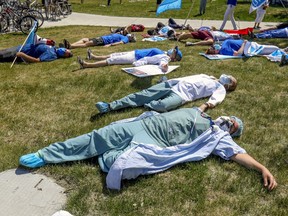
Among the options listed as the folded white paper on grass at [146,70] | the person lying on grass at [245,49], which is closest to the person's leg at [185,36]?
the person lying on grass at [245,49]

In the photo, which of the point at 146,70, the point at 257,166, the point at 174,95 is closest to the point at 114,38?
the point at 146,70

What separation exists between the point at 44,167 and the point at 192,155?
1816mm

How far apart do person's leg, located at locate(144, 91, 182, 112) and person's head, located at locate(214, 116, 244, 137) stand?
109 centimetres

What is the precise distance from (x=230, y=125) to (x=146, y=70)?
289 cm

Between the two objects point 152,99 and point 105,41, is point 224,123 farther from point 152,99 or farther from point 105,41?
point 105,41

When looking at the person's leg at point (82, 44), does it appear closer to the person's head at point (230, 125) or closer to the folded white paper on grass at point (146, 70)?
the folded white paper on grass at point (146, 70)

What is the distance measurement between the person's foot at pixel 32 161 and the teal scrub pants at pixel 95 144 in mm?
59

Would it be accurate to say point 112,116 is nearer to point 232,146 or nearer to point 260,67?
point 232,146

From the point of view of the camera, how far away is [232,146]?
174 inches

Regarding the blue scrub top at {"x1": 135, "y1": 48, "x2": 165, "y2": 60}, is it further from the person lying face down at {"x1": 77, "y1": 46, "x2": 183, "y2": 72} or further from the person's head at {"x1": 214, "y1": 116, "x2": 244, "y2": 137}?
the person's head at {"x1": 214, "y1": 116, "x2": 244, "y2": 137}

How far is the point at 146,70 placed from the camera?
7.25 metres

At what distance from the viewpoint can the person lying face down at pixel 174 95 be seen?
5695 mm

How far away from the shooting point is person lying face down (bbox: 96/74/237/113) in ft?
18.7

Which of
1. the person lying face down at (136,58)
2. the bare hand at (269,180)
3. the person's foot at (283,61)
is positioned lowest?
the person lying face down at (136,58)
